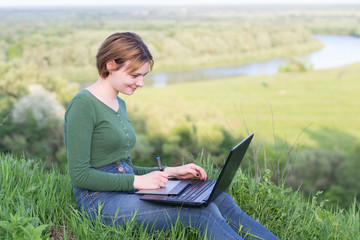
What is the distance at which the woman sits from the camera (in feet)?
5.14

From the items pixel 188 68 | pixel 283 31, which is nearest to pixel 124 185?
pixel 188 68

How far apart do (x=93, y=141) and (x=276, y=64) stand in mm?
24688

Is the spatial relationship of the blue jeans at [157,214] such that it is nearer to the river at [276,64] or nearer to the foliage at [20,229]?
the foliage at [20,229]

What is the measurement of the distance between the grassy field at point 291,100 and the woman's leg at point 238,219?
59.2 ft

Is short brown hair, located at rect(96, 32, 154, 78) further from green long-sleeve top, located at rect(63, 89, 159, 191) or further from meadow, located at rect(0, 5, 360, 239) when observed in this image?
meadow, located at rect(0, 5, 360, 239)

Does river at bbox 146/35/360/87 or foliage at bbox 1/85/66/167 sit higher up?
river at bbox 146/35/360/87

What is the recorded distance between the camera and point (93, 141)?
65.4 inches

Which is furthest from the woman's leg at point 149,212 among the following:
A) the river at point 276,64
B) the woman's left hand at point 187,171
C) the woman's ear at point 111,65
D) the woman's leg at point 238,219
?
the river at point 276,64

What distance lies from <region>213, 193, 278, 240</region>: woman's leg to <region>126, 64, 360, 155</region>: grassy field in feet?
59.2

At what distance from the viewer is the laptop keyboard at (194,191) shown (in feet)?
5.25

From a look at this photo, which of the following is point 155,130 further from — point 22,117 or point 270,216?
point 270,216

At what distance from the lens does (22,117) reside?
61.3ft

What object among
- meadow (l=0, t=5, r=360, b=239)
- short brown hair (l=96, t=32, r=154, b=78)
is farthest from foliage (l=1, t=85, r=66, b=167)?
short brown hair (l=96, t=32, r=154, b=78)

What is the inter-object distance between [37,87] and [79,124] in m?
19.3
